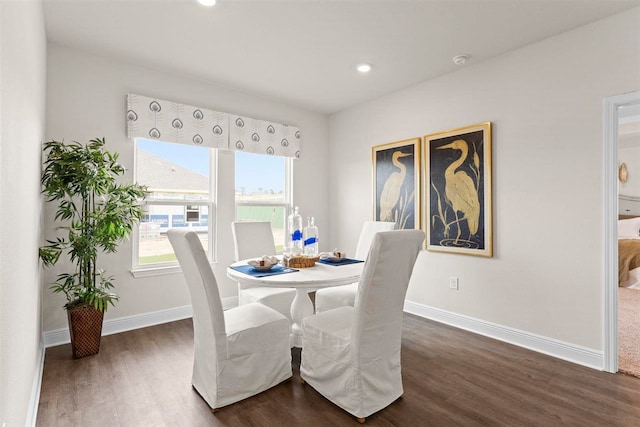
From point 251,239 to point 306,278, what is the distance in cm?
140

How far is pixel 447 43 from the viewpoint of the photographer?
2869 millimetres

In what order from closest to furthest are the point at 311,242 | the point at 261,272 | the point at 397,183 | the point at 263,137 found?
1. the point at 261,272
2. the point at 311,242
3. the point at 397,183
4. the point at 263,137

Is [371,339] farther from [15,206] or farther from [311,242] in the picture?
[15,206]

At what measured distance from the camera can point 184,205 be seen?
3.74 meters

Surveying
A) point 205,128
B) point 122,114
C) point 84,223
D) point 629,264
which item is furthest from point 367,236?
point 629,264

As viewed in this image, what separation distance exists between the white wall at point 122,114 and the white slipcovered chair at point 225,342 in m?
1.58

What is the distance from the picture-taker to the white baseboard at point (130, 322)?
289 centimetres

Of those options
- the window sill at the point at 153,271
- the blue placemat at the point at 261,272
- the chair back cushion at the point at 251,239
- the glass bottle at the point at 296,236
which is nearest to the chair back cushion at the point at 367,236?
the glass bottle at the point at 296,236

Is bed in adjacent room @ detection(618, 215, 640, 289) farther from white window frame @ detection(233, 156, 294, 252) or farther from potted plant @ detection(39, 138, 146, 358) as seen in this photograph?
potted plant @ detection(39, 138, 146, 358)

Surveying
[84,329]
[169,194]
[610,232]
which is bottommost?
[84,329]

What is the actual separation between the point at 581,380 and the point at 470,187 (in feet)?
5.72

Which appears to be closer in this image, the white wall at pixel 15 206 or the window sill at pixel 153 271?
the white wall at pixel 15 206

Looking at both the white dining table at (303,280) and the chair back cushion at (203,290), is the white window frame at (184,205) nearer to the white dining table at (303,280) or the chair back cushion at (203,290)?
the white dining table at (303,280)

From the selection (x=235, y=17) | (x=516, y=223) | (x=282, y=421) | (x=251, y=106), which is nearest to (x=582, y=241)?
(x=516, y=223)
